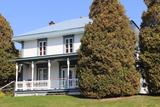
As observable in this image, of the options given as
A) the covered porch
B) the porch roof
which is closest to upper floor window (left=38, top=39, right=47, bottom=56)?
the covered porch

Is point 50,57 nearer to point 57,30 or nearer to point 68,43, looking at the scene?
point 68,43

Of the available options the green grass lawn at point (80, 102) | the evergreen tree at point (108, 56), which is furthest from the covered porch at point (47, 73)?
the green grass lawn at point (80, 102)

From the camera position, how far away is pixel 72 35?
146 feet

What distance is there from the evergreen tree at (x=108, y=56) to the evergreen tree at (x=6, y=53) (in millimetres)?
14328

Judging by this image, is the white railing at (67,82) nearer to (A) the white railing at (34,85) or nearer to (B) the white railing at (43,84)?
(B) the white railing at (43,84)

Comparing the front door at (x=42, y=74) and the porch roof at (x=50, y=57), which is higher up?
the porch roof at (x=50, y=57)

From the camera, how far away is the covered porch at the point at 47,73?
41375mm

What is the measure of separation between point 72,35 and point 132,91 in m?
13.2

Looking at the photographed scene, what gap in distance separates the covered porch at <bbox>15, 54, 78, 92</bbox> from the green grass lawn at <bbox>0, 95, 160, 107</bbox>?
279 inches

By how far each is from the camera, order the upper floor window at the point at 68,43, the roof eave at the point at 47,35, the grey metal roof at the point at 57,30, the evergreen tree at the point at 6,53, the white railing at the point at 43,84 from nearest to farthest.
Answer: the white railing at the point at 43,84 < the roof eave at the point at 47,35 < the grey metal roof at the point at 57,30 < the upper floor window at the point at 68,43 < the evergreen tree at the point at 6,53

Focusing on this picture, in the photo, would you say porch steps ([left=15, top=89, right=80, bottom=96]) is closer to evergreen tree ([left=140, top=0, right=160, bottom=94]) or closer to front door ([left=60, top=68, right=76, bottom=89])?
front door ([left=60, top=68, right=76, bottom=89])

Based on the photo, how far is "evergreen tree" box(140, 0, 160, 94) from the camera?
1302 inches

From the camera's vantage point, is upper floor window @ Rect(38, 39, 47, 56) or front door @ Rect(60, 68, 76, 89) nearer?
front door @ Rect(60, 68, 76, 89)

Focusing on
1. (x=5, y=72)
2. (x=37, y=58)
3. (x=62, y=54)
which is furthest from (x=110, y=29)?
(x=5, y=72)
